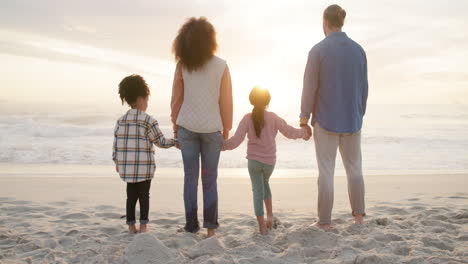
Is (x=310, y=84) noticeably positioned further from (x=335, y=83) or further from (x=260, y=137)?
(x=260, y=137)

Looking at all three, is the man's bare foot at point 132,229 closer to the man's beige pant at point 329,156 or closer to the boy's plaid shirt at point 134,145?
the boy's plaid shirt at point 134,145

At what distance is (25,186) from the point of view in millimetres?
6895

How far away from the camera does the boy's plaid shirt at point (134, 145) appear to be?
12.7ft

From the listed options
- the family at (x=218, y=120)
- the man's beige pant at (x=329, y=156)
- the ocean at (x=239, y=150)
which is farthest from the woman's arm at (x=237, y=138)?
the ocean at (x=239, y=150)

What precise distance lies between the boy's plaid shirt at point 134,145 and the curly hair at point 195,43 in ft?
2.18

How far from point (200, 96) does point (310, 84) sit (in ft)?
3.43

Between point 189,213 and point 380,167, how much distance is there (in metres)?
7.80

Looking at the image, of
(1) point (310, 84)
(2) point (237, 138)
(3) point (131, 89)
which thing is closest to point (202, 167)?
(2) point (237, 138)

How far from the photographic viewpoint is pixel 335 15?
13.2ft

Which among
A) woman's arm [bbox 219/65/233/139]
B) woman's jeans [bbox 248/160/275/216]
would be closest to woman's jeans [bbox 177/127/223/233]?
→ woman's arm [bbox 219/65/233/139]

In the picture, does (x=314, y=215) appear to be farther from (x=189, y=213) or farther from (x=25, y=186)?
(x=25, y=186)

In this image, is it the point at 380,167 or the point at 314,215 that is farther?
the point at 380,167

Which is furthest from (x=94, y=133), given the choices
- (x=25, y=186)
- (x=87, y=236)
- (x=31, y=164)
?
(x=87, y=236)

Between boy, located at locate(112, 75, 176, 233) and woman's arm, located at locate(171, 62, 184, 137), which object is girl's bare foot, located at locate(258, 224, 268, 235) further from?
woman's arm, located at locate(171, 62, 184, 137)
